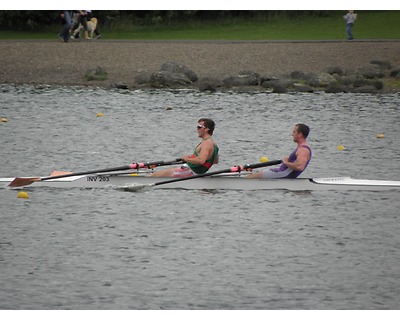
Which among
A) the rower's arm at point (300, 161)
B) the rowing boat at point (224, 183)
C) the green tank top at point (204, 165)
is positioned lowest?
the rowing boat at point (224, 183)

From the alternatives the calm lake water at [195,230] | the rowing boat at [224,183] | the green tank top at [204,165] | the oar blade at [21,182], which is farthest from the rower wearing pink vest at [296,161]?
the oar blade at [21,182]

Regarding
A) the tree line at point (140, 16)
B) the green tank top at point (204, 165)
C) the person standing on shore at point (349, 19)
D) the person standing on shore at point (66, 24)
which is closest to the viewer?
the green tank top at point (204, 165)

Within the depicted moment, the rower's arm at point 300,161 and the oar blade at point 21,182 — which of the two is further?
the oar blade at point 21,182

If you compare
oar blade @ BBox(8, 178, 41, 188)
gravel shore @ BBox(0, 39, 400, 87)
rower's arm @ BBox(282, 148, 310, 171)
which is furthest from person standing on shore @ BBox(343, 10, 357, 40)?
oar blade @ BBox(8, 178, 41, 188)

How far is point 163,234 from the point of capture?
Answer: 19.1 metres

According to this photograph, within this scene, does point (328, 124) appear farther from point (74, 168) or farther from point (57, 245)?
point (57, 245)

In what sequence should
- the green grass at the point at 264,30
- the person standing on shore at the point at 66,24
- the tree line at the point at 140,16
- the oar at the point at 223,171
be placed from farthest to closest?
the tree line at the point at 140,16 < the green grass at the point at 264,30 < the person standing on shore at the point at 66,24 < the oar at the point at 223,171

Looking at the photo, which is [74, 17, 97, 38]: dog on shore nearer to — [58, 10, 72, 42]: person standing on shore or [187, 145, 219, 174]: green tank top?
[58, 10, 72, 42]: person standing on shore

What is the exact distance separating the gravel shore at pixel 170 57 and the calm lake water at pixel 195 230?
35.0ft

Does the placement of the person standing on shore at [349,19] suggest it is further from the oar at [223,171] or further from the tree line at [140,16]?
the oar at [223,171]

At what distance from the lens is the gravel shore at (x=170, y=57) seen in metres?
43.4

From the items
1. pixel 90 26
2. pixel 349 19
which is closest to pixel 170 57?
pixel 90 26

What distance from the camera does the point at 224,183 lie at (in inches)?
856

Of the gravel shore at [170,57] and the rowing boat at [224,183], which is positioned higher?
the rowing boat at [224,183]
